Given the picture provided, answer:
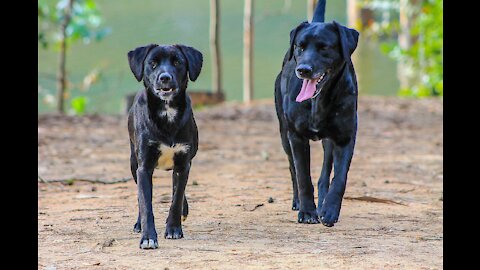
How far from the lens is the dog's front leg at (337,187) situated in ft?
18.6

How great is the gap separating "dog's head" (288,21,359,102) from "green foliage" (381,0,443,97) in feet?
40.6

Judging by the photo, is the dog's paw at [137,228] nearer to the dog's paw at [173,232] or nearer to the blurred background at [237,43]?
the dog's paw at [173,232]

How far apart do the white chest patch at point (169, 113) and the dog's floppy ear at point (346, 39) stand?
1.19m

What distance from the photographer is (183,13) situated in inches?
934

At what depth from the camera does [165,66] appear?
5.21 m

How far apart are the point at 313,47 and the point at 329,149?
0.96m

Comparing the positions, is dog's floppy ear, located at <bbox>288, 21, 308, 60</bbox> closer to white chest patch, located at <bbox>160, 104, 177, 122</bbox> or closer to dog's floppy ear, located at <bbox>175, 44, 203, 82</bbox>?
dog's floppy ear, located at <bbox>175, 44, 203, 82</bbox>

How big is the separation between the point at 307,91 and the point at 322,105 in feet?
0.81

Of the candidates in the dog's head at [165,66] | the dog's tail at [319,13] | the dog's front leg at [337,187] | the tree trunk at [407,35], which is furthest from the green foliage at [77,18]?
the dog's head at [165,66]

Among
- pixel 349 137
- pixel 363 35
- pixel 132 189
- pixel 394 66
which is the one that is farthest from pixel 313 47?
pixel 394 66

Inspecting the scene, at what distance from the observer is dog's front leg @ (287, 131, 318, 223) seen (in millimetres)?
5977
